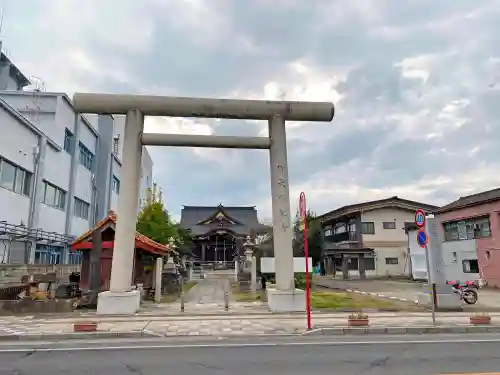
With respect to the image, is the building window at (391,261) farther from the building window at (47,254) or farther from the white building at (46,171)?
the building window at (47,254)

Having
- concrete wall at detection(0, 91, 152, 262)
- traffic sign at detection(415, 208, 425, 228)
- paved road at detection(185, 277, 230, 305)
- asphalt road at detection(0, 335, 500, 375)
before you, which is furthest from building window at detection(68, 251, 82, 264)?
traffic sign at detection(415, 208, 425, 228)

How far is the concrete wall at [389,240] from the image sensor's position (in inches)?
1602

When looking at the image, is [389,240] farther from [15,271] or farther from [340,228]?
[15,271]

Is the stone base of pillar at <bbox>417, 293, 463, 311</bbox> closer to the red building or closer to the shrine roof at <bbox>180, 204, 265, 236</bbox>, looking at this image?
the red building

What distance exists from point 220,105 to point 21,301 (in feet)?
32.1

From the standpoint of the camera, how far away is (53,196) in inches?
1104

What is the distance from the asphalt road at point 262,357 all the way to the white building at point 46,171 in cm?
1618

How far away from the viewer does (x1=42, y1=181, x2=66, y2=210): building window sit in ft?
87.4

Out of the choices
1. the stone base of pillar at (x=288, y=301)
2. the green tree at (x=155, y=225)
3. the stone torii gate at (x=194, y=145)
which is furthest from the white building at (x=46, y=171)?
the stone base of pillar at (x=288, y=301)

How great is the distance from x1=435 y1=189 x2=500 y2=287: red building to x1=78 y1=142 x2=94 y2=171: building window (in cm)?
3110

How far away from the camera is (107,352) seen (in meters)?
7.52

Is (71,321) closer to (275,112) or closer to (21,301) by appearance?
(21,301)

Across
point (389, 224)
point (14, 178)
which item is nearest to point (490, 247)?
point (389, 224)

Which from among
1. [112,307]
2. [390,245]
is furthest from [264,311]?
[390,245]
